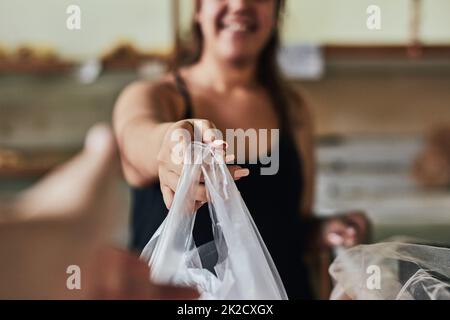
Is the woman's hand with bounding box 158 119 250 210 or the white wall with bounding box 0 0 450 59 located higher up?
the white wall with bounding box 0 0 450 59

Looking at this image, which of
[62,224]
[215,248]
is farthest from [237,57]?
[62,224]

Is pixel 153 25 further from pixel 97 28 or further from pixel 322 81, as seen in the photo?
pixel 322 81

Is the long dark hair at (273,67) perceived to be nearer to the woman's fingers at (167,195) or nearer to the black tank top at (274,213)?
the black tank top at (274,213)

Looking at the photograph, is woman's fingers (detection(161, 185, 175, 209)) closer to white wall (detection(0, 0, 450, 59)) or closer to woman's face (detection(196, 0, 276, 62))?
woman's face (detection(196, 0, 276, 62))

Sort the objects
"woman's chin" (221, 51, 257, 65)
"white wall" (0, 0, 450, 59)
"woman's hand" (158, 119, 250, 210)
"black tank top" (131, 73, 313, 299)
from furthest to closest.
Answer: "white wall" (0, 0, 450, 59) → "woman's chin" (221, 51, 257, 65) → "black tank top" (131, 73, 313, 299) → "woman's hand" (158, 119, 250, 210)

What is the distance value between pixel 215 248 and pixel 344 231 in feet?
0.97

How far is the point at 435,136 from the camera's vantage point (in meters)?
1.31

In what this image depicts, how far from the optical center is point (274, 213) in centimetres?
66

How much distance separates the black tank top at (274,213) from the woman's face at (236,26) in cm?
6

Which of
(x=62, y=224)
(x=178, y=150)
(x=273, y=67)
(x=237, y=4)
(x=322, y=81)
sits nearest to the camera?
(x=62, y=224)

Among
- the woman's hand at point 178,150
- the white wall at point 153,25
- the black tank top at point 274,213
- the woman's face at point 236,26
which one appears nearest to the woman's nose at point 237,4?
the woman's face at point 236,26

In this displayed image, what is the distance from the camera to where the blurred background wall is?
3.55 ft

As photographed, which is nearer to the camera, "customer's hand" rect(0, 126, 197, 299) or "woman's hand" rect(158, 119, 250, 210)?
"customer's hand" rect(0, 126, 197, 299)

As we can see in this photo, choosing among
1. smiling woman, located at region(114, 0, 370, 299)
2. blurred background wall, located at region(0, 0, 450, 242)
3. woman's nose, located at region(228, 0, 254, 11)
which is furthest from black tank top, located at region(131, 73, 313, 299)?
blurred background wall, located at region(0, 0, 450, 242)
